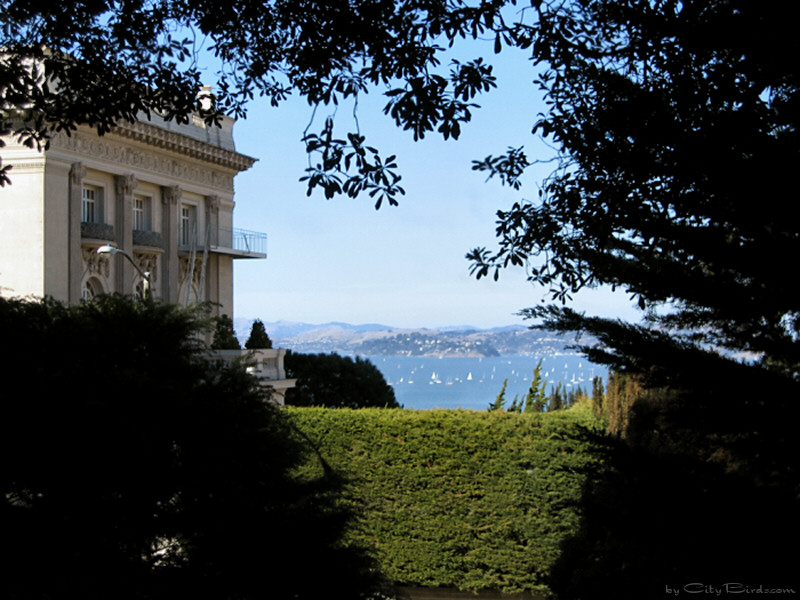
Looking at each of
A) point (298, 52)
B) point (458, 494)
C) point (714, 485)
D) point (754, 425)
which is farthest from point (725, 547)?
point (458, 494)

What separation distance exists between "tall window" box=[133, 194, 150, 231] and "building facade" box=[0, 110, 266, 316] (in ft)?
0.14

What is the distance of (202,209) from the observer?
35625mm

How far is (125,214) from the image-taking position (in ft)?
101

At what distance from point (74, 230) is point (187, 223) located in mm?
7112

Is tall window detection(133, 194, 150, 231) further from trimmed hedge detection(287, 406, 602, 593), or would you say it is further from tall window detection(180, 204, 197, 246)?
trimmed hedge detection(287, 406, 602, 593)

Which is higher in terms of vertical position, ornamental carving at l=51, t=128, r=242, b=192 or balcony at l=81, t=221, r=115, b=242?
ornamental carving at l=51, t=128, r=242, b=192

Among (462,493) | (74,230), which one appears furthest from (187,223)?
(462,493)

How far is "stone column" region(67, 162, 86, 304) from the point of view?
2839cm

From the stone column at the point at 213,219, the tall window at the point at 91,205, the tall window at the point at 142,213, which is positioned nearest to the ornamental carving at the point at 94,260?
the tall window at the point at 91,205

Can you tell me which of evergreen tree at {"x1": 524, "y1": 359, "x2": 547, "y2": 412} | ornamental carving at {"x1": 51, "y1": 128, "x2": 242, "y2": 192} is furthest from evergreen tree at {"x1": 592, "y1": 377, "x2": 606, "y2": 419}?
ornamental carving at {"x1": 51, "y1": 128, "x2": 242, "y2": 192}

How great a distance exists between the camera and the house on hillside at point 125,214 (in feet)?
89.9

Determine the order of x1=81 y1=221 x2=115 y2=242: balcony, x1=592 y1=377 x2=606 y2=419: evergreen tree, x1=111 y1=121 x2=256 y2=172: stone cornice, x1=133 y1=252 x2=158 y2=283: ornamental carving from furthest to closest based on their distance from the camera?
x1=133 y1=252 x2=158 y2=283: ornamental carving < x1=111 y1=121 x2=256 y2=172: stone cornice < x1=81 y1=221 x2=115 y2=242: balcony < x1=592 y1=377 x2=606 y2=419: evergreen tree

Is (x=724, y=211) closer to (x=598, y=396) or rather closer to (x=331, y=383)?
(x=598, y=396)

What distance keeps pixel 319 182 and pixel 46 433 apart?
2.65 m
